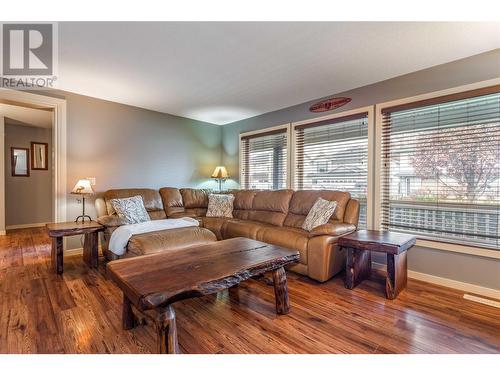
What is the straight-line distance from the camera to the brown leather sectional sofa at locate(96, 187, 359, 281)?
8.52ft

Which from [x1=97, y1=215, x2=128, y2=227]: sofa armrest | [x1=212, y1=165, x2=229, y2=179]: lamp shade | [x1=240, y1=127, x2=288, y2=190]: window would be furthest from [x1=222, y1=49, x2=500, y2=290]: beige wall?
[x1=97, y1=215, x2=128, y2=227]: sofa armrest

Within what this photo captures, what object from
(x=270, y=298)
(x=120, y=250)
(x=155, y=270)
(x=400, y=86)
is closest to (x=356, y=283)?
(x=270, y=298)

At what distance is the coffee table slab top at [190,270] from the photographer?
52.2 inches

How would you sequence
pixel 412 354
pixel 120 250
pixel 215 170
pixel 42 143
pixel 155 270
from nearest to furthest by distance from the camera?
1. pixel 412 354
2. pixel 155 270
3. pixel 120 250
4. pixel 215 170
5. pixel 42 143

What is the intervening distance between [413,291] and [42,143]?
7626 mm

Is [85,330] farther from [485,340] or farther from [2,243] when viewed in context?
[2,243]

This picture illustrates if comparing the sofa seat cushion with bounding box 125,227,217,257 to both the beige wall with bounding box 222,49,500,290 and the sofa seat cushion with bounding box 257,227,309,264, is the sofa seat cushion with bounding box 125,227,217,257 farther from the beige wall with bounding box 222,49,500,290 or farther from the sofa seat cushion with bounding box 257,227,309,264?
the beige wall with bounding box 222,49,500,290

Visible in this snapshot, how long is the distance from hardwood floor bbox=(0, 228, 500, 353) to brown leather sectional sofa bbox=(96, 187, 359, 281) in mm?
349

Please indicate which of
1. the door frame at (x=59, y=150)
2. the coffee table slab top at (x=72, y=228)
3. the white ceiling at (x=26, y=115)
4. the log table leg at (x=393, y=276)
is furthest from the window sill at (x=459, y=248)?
the white ceiling at (x=26, y=115)

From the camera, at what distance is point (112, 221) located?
3.13m

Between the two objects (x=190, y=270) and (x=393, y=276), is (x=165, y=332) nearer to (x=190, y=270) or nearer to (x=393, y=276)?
(x=190, y=270)

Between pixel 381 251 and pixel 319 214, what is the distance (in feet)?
2.88

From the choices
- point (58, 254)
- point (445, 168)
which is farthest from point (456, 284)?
point (58, 254)

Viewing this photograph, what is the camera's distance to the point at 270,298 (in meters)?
2.25
